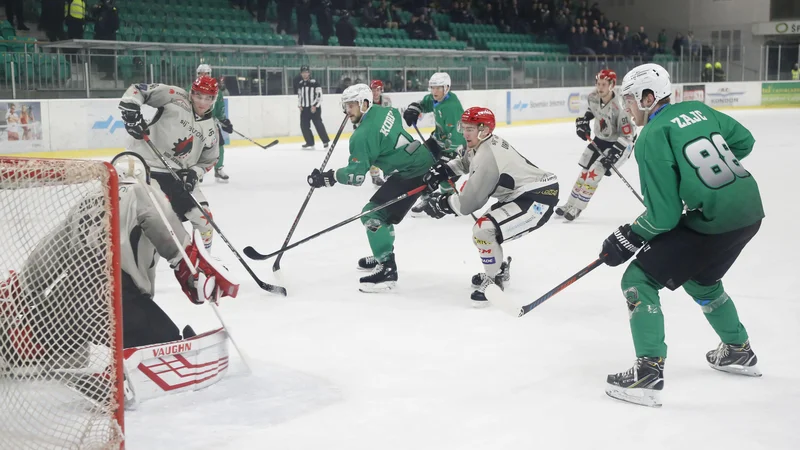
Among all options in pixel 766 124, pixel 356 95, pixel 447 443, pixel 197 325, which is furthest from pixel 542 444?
pixel 766 124

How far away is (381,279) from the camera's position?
4867 millimetres

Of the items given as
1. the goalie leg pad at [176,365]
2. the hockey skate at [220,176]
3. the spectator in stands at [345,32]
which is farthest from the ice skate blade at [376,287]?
the spectator in stands at [345,32]

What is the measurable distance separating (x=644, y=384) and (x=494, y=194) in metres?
1.78

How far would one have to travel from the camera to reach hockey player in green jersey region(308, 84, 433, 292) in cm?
482

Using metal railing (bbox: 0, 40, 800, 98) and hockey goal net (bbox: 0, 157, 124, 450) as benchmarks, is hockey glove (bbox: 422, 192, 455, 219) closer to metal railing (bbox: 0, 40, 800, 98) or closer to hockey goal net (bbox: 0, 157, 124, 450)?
hockey goal net (bbox: 0, 157, 124, 450)

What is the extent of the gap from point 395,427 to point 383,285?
2.02 meters

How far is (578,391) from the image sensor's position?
3.18 m

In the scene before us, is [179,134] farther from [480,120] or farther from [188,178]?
[480,120]

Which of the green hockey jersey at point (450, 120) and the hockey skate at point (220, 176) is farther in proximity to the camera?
the hockey skate at point (220, 176)

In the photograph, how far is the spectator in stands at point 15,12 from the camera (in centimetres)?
1273

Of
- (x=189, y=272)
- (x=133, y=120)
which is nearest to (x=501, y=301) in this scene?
(x=189, y=272)

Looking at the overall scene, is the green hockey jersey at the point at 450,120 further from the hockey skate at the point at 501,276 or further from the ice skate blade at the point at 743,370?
the ice skate blade at the point at 743,370

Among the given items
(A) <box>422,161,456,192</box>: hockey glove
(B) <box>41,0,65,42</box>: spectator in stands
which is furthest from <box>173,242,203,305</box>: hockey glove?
(B) <box>41,0,65,42</box>: spectator in stands

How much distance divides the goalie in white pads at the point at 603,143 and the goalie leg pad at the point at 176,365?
446 centimetres
